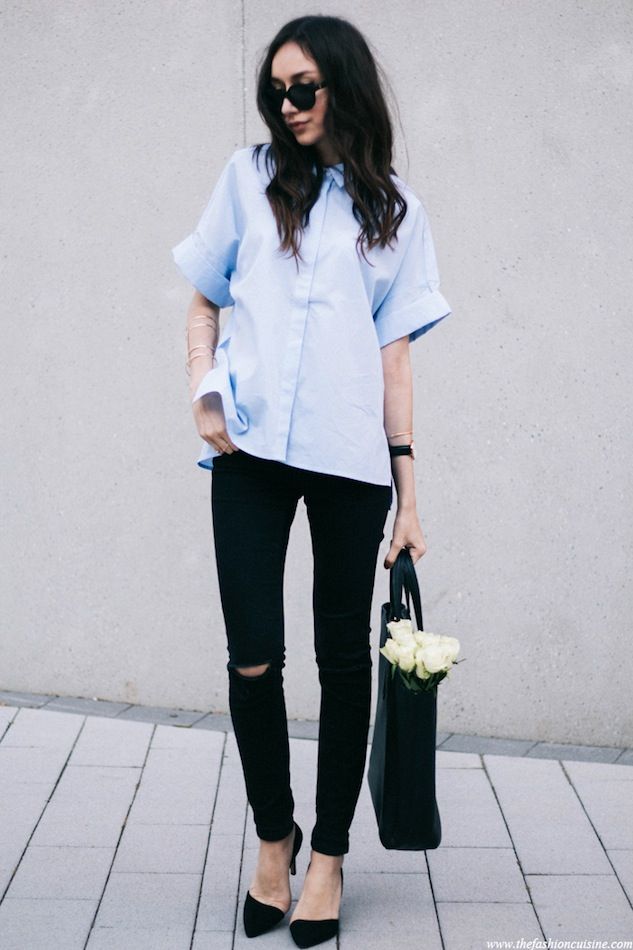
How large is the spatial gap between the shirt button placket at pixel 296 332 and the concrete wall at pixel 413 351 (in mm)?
1394

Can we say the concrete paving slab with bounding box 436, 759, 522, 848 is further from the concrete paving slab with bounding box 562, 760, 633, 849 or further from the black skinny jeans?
the black skinny jeans

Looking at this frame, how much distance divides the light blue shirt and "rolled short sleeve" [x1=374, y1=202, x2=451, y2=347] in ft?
0.06

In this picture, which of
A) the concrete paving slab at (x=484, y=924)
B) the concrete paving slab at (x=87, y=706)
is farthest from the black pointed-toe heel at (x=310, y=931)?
the concrete paving slab at (x=87, y=706)

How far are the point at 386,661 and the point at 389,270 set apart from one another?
81 centimetres

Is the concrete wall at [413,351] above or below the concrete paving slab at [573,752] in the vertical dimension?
above

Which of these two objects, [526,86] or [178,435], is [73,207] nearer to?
[178,435]

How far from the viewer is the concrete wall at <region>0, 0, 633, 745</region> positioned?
3.62 metres

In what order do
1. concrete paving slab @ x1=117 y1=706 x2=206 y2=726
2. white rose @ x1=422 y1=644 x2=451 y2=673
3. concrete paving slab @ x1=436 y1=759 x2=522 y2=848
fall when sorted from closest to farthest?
A: white rose @ x1=422 y1=644 x2=451 y2=673
concrete paving slab @ x1=436 y1=759 x2=522 y2=848
concrete paving slab @ x1=117 y1=706 x2=206 y2=726

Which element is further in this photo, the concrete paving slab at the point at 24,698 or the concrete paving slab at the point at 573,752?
the concrete paving slab at the point at 24,698

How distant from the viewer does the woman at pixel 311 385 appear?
7.79 ft

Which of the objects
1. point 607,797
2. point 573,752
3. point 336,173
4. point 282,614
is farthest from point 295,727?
point 336,173

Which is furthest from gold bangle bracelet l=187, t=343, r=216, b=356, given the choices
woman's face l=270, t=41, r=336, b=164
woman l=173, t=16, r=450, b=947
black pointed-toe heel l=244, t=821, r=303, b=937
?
black pointed-toe heel l=244, t=821, r=303, b=937

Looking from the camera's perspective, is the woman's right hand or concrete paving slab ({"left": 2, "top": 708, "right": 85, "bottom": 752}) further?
concrete paving slab ({"left": 2, "top": 708, "right": 85, "bottom": 752})

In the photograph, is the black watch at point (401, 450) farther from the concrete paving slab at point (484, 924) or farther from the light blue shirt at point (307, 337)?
the concrete paving slab at point (484, 924)
